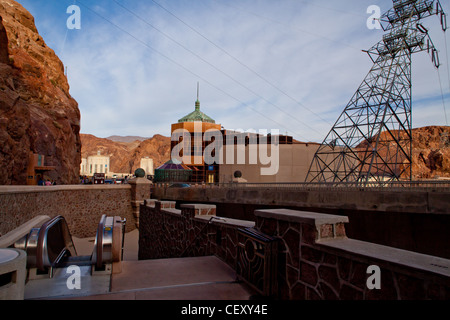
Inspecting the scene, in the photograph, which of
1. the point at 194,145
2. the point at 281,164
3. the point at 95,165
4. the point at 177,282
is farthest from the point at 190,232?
the point at 95,165

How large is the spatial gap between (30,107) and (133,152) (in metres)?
109

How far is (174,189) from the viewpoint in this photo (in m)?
23.1

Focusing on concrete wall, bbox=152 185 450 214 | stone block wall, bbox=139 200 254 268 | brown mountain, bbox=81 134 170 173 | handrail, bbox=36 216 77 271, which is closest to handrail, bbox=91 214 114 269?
handrail, bbox=36 216 77 271

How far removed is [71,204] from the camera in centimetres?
2156

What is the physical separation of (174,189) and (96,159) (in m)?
89.1

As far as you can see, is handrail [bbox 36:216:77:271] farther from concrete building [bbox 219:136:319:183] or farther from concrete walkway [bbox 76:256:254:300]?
concrete building [bbox 219:136:319:183]

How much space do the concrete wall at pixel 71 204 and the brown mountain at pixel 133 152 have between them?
10260cm

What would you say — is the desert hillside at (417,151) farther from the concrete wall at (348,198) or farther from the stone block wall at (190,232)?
the stone block wall at (190,232)

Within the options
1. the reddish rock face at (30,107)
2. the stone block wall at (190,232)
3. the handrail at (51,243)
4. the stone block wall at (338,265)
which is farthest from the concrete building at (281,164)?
the stone block wall at (338,265)

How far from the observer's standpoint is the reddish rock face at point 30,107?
2173 cm
